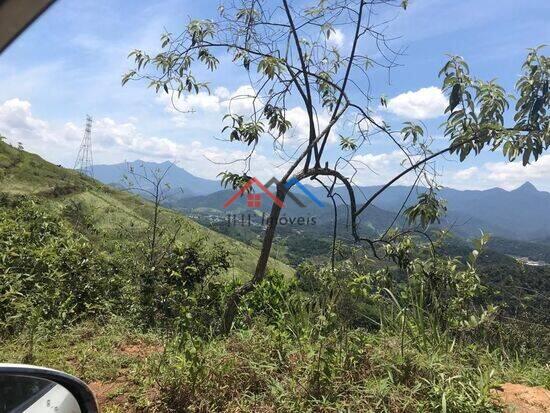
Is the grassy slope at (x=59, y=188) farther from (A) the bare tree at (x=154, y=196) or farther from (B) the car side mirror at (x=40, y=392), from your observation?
(B) the car side mirror at (x=40, y=392)

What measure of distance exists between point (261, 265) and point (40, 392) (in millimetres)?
2635

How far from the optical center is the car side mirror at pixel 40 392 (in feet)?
4.53

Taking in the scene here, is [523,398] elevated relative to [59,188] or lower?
lower

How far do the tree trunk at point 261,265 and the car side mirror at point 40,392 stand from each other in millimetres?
2450

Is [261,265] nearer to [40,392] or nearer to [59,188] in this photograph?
[40,392]

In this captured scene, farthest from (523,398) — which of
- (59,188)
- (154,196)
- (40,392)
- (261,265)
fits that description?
(59,188)

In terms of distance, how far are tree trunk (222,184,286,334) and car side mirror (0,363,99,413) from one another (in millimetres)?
2450

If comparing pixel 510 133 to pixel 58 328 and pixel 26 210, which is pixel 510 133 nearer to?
pixel 58 328

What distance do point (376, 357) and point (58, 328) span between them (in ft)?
11.1

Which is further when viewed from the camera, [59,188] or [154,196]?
[59,188]

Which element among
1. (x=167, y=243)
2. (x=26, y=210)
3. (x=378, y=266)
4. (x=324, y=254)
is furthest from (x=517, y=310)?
(x=26, y=210)

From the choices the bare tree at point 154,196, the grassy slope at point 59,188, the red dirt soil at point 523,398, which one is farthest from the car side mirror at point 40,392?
the grassy slope at point 59,188

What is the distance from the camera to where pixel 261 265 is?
4.07 m

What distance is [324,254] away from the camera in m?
4.18
